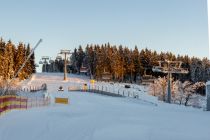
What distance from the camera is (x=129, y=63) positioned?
14250 cm

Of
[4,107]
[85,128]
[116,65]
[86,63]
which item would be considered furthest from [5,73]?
[85,128]

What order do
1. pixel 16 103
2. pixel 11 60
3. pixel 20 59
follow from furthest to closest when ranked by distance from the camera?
1. pixel 20 59
2. pixel 11 60
3. pixel 16 103

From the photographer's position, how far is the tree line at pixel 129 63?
139 m

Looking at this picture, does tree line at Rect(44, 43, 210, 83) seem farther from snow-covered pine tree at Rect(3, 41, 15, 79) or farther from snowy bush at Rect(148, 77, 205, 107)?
snow-covered pine tree at Rect(3, 41, 15, 79)

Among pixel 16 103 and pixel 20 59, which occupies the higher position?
pixel 20 59

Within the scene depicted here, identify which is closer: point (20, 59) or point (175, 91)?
point (175, 91)

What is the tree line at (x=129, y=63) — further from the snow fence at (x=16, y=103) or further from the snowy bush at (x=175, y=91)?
the snow fence at (x=16, y=103)

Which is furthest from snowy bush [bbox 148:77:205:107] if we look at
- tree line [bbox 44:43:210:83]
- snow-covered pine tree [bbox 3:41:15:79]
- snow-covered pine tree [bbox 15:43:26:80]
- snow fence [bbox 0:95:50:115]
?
snow fence [bbox 0:95:50:115]

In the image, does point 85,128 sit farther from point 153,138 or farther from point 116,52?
point 116,52

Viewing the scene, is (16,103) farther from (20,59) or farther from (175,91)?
(20,59)

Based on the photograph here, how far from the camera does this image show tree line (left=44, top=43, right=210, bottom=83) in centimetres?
13925

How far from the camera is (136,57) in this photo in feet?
467

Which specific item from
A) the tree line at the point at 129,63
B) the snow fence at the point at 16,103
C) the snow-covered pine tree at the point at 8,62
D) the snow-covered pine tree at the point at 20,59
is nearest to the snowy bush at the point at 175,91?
the tree line at the point at 129,63

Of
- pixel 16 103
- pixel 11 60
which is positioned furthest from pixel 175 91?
pixel 16 103
